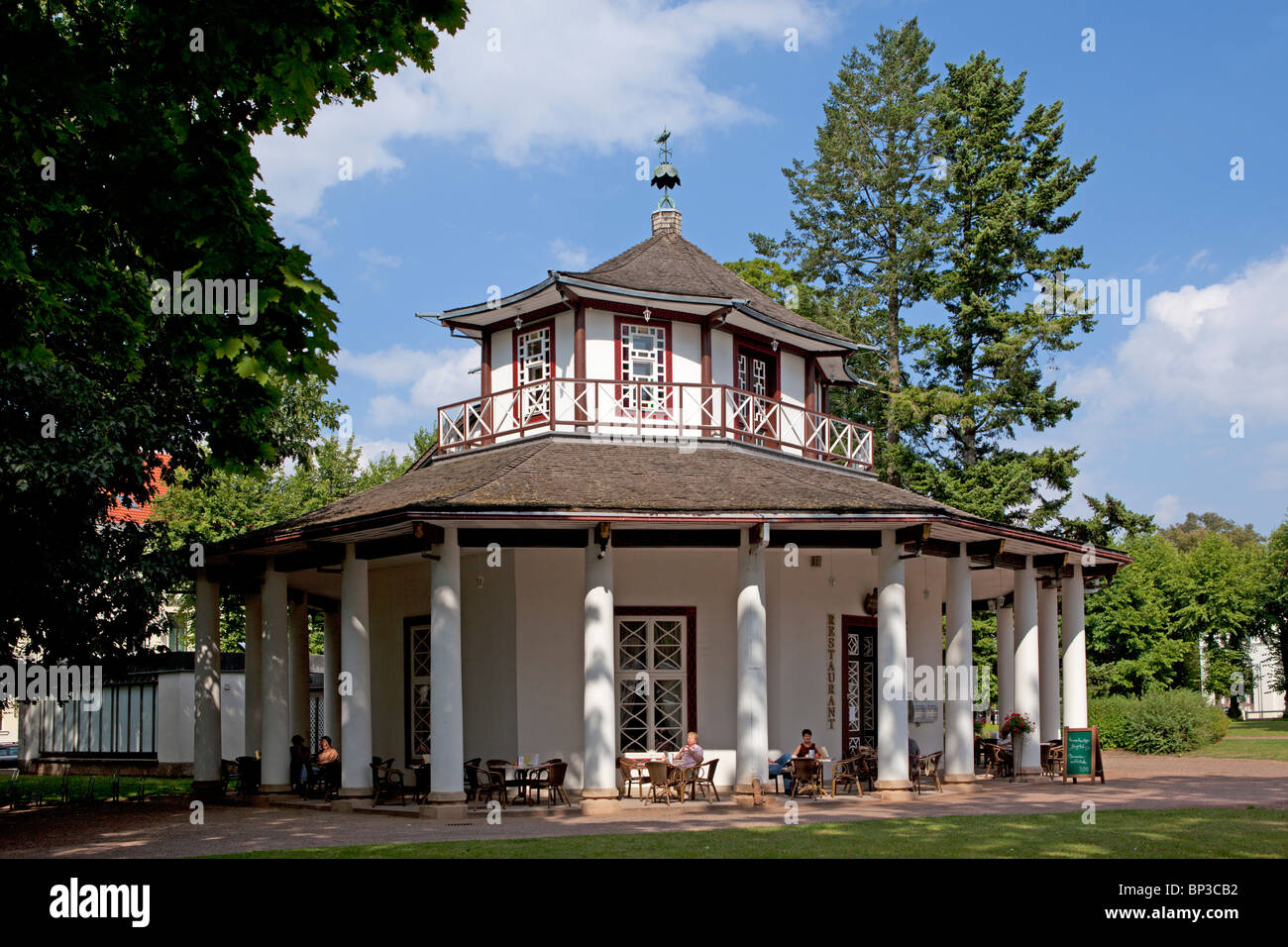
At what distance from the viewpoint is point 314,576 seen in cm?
2419

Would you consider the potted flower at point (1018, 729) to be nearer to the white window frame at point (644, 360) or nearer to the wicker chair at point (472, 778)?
the white window frame at point (644, 360)

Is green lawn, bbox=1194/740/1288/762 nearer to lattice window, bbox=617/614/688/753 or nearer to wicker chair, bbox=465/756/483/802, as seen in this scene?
lattice window, bbox=617/614/688/753

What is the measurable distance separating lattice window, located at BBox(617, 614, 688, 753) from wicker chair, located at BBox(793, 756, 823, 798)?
2.57 m

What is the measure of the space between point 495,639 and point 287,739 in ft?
14.2

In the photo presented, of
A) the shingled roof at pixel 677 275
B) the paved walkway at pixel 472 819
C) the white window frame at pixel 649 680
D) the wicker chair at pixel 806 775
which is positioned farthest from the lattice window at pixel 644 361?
the paved walkway at pixel 472 819

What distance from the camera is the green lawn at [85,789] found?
25422 mm

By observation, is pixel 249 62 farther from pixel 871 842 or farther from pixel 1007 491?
pixel 1007 491

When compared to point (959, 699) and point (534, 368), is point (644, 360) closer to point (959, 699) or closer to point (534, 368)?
point (534, 368)

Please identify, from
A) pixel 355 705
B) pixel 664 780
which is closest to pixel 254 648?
pixel 355 705

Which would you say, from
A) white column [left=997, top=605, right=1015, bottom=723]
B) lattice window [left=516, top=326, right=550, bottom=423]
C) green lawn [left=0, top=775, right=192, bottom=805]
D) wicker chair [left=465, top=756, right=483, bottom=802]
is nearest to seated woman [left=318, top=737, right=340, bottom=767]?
wicker chair [left=465, top=756, right=483, bottom=802]

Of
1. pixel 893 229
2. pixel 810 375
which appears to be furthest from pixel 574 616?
pixel 893 229

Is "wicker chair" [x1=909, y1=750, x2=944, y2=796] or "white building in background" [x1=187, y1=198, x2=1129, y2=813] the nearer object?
"white building in background" [x1=187, y1=198, x2=1129, y2=813]

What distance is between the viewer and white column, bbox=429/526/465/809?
A: 1766cm

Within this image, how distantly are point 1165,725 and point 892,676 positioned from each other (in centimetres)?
1674
